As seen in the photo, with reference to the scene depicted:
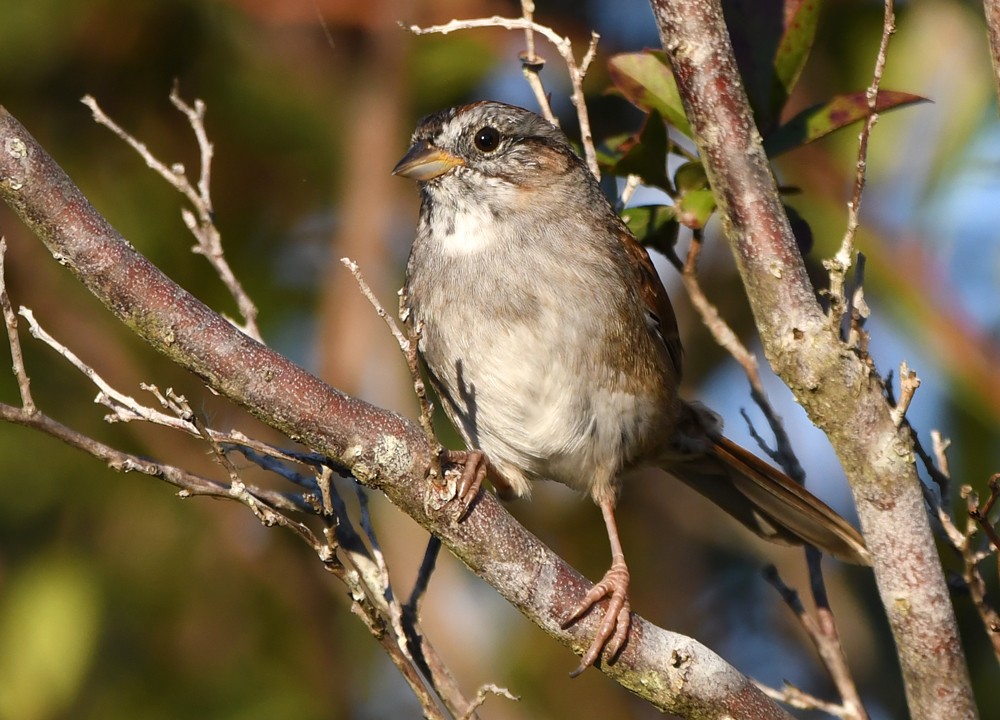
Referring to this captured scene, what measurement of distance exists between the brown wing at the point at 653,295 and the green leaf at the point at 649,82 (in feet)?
1.84

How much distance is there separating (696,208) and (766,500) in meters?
1.19

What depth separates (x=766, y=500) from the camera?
3801mm

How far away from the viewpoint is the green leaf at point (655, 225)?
3.16 m

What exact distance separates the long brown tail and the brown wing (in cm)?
33

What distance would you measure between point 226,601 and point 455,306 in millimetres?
1735

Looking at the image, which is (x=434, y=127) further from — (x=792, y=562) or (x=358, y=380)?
(x=792, y=562)

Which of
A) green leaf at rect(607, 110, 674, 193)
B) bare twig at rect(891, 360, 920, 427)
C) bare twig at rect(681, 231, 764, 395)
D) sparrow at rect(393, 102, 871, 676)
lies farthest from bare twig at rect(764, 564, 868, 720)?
green leaf at rect(607, 110, 674, 193)

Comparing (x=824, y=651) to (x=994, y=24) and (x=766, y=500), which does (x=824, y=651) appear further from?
(x=994, y=24)

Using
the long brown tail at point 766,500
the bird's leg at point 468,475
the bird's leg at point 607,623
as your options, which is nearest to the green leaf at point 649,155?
the bird's leg at point 468,475

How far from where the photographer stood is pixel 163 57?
186 inches

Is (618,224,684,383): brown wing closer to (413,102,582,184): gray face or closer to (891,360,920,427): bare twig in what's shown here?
(413,102,582,184): gray face

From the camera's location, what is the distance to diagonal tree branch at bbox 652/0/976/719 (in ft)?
7.98

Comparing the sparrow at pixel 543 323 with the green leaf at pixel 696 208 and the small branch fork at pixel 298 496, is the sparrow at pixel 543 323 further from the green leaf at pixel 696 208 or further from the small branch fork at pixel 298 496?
the small branch fork at pixel 298 496

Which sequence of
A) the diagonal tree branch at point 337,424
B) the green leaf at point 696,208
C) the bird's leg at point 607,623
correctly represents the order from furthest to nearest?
1. the green leaf at point 696,208
2. the bird's leg at point 607,623
3. the diagonal tree branch at point 337,424
